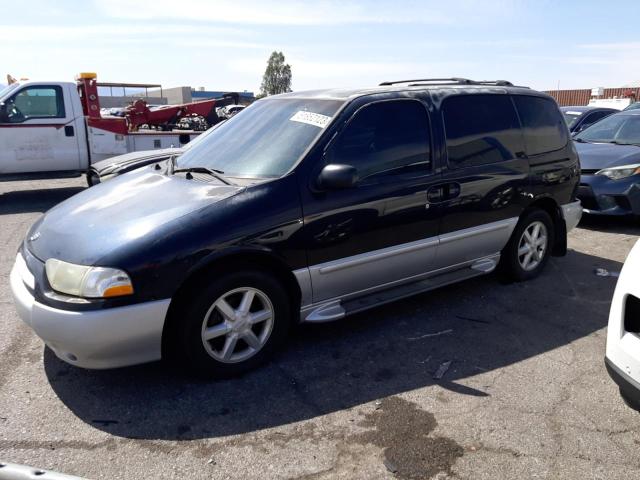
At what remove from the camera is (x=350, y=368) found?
11.4ft

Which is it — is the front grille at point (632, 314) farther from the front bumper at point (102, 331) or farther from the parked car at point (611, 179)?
the parked car at point (611, 179)

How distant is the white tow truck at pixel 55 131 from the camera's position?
30.2ft

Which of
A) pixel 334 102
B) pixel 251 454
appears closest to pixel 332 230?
pixel 334 102

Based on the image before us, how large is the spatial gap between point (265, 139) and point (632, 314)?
2.54 metres

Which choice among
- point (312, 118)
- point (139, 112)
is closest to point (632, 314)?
point (312, 118)

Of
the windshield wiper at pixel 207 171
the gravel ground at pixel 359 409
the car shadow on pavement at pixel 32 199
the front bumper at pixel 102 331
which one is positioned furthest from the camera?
the car shadow on pavement at pixel 32 199

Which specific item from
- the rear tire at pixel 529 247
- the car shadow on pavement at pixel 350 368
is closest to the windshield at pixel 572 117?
the rear tire at pixel 529 247

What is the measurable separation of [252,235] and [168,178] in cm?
99

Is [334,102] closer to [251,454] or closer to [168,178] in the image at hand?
[168,178]

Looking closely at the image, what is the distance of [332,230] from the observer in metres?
3.54

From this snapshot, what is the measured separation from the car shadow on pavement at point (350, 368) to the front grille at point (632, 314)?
907 mm

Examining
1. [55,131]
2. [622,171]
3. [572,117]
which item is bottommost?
[622,171]

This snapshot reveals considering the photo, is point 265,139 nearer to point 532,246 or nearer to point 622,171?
point 532,246

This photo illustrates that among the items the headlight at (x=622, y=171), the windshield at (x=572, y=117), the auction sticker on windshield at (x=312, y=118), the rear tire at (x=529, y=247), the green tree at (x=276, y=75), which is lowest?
the rear tire at (x=529, y=247)
